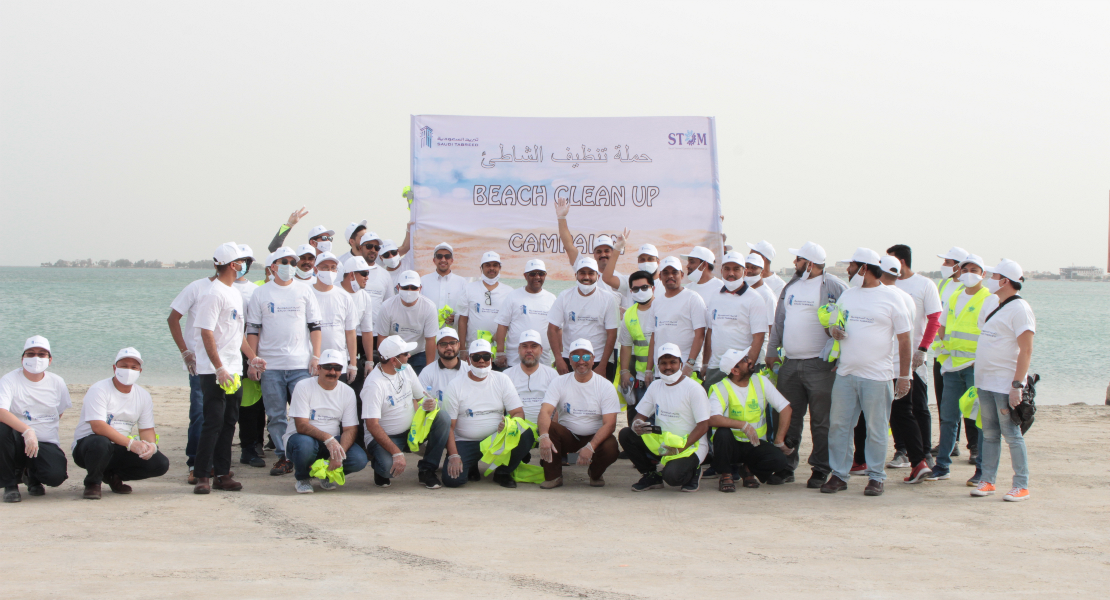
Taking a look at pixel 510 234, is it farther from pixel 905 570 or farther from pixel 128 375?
pixel 905 570

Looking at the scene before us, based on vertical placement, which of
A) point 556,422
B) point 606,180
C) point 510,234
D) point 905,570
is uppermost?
point 606,180

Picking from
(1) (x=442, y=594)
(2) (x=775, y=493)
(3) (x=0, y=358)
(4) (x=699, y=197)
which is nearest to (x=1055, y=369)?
(4) (x=699, y=197)

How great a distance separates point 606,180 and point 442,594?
6168 mm

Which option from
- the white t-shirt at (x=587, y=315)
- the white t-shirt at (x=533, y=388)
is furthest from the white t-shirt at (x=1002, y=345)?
the white t-shirt at (x=533, y=388)

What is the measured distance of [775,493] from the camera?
23.4 ft

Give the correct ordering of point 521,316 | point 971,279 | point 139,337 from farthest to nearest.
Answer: point 139,337 → point 521,316 → point 971,279

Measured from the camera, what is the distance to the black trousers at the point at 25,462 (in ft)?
21.1

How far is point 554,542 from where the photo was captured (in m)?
5.56

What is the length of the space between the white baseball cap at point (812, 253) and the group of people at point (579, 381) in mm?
13

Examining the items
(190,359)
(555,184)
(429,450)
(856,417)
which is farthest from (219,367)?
(856,417)

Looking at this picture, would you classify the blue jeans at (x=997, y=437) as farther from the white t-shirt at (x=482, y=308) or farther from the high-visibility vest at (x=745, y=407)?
the white t-shirt at (x=482, y=308)

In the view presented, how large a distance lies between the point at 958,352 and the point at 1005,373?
1157mm

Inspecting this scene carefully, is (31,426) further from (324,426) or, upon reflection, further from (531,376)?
(531,376)

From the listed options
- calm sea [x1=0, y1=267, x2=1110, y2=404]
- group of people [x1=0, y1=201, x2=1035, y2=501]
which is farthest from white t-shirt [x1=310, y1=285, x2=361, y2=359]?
calm sea [x1=0, y1=267, x2=1110, y2=404]
